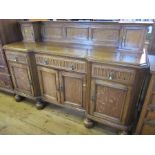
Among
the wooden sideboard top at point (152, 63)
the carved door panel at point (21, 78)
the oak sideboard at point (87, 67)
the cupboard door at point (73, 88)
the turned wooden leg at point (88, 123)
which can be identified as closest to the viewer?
the wooden sideboard top at point (152, 63)

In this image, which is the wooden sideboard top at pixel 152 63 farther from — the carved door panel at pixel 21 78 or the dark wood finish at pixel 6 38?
the dark wood finish at pixel 6 38

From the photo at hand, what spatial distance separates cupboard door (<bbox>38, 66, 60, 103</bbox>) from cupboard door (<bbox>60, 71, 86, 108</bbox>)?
0.08 metres

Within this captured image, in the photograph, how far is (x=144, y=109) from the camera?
1.15 m

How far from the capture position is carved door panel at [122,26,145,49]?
4.41ft

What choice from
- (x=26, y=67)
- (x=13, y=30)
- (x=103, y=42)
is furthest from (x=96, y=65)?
(x=13, y=30)

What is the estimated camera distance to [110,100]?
1367 mm

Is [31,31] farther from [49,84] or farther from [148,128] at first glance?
[148,128]

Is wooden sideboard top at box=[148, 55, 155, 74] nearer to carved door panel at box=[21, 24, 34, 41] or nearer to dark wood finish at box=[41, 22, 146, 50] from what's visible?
dark wood finish at box=[41, 22, 146, 50]

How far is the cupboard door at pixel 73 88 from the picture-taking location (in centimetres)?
149

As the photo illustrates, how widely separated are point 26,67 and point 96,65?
96 cm

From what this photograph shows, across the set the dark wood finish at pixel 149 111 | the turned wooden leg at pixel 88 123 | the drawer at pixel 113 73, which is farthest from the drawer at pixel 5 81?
the dark wood finish at pixel 149 111

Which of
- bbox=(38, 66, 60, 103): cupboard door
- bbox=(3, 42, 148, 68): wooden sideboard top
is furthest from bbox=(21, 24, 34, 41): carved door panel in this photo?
bbox=(38, 66, 60, 103): cupboard door

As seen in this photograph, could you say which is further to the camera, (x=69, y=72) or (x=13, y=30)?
(x=13, y=30)
